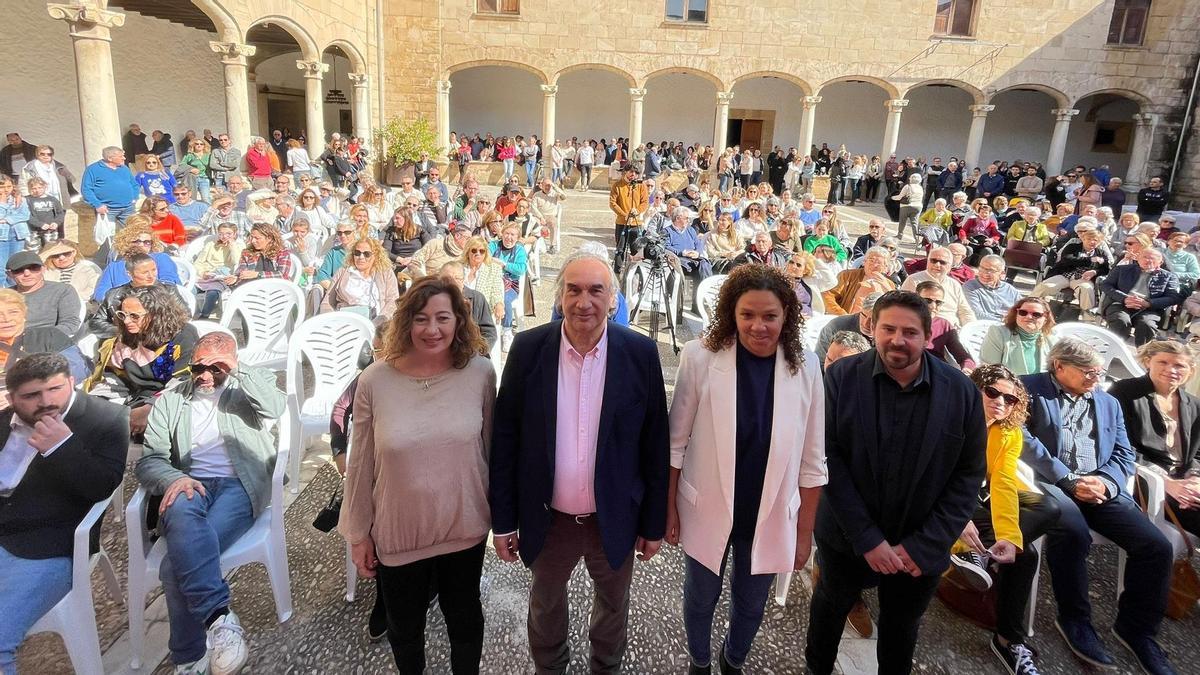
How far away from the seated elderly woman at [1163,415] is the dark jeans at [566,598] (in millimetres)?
2564

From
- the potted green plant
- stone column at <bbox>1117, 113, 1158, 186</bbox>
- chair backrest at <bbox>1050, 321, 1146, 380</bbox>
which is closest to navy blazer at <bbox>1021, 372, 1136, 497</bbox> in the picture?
chair backrest at <bbox>1050, 321, 1146, 380</bbox>

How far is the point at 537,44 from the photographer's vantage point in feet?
55.6

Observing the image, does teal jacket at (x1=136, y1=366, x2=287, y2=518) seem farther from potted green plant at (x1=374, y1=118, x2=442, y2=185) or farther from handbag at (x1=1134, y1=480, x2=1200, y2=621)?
potted green plant at (x1=374, y1=118, x2=442, y2=185)

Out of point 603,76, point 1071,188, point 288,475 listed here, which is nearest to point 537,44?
point 603,76

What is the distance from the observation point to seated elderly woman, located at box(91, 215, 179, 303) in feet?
14.9

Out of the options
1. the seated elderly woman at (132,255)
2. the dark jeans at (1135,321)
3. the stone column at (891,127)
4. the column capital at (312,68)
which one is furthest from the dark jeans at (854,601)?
the stone column at (891,127)

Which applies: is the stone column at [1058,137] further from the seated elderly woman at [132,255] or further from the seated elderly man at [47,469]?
the seated elderly man at [47,469]

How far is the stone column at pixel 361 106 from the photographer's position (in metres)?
15.6

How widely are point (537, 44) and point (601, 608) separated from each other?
56.3 feet

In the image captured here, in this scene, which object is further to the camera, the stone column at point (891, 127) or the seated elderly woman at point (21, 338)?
the stone column at point (891, 127)

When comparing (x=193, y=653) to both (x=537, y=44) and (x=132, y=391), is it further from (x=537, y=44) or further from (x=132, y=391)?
(x=537, y=44)

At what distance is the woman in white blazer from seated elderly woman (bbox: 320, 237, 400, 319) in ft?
10.5

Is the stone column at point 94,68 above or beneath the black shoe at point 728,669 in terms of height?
above

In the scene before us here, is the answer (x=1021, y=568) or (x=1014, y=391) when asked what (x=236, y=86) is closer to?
(x=1014, y=391)
